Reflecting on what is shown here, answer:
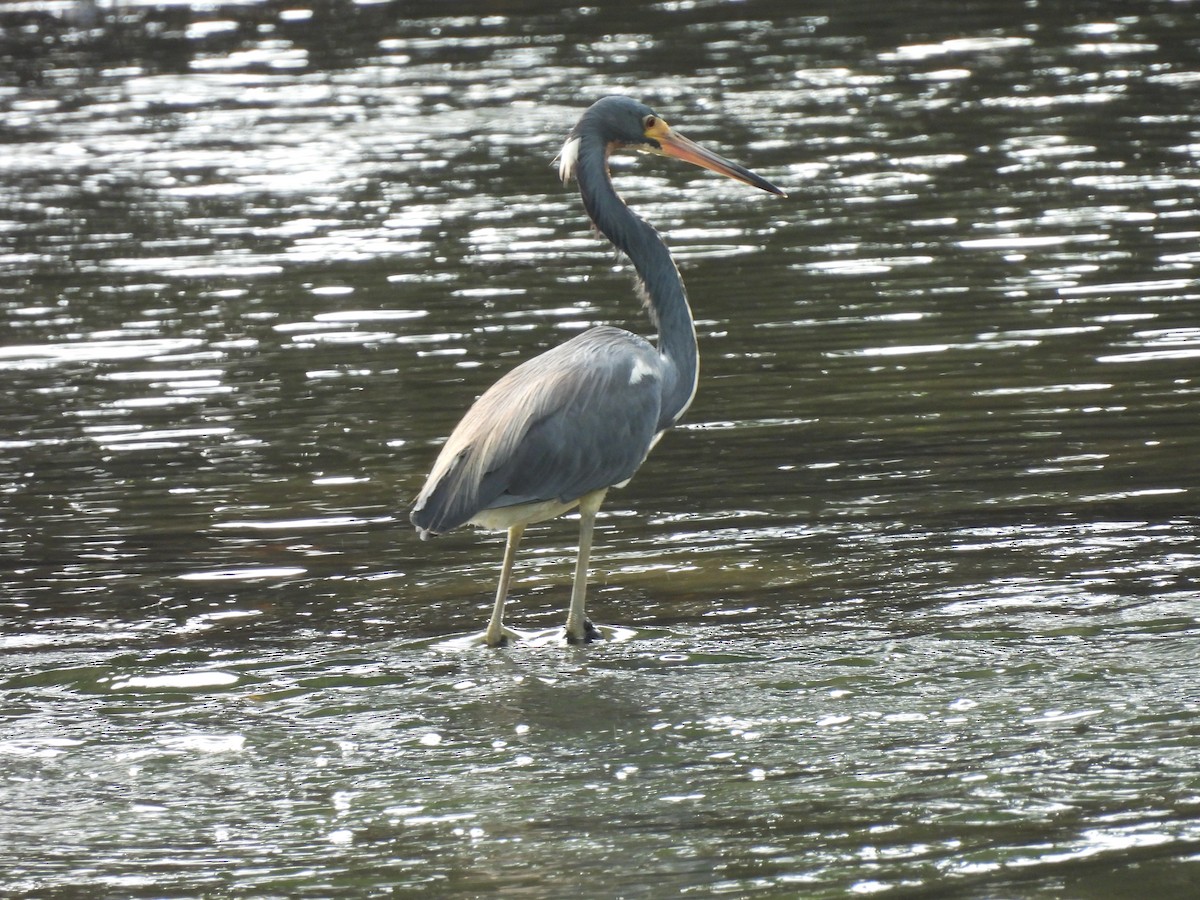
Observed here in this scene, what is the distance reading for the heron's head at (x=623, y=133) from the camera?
827cm

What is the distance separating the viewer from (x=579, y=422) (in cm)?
751

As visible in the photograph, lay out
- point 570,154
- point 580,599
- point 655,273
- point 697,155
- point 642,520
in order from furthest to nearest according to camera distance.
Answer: point 642,520
point 697,155
point 570,154
point 655,273
point 580,599

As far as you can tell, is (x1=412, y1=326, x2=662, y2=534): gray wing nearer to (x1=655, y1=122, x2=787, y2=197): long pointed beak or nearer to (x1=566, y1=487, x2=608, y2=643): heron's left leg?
(x1=566, y1=487, x2=608, y2=643): heron's left leg

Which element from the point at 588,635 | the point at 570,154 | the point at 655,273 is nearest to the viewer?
the point at 588,635

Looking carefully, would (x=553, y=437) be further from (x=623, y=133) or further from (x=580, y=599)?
(x=623, y=133)

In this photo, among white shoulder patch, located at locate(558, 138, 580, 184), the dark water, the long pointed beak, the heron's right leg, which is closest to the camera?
the dark water

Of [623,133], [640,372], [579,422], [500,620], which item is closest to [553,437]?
[579,422]

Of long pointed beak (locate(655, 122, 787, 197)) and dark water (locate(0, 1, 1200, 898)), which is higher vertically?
long pointed beak (locate(655, 122, 787, 197))

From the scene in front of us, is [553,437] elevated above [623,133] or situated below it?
below

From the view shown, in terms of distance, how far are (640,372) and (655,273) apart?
0.62 m

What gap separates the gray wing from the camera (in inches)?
291

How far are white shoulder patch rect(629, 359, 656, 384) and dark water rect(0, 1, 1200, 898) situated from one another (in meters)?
0.97

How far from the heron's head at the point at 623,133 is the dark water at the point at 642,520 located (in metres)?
1.75

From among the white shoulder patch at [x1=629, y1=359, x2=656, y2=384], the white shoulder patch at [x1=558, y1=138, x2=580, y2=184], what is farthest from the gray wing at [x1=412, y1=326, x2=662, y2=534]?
the white shoulder patch at [x1=558, y1=138, x2=580, y2=184]
